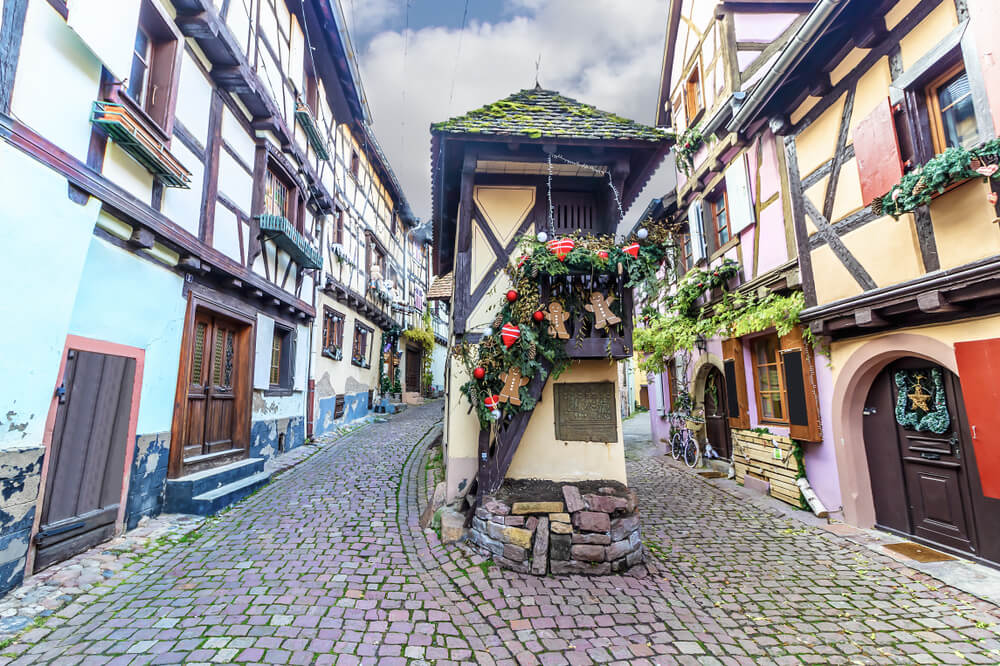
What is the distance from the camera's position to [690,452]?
893 centimetres

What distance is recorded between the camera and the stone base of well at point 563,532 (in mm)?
3975

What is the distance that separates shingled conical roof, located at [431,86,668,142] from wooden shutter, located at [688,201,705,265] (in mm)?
4113

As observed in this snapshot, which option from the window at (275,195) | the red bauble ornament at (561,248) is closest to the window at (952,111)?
the red bauble ornament at (561,248)

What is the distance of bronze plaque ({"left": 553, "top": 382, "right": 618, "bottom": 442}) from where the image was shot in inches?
189

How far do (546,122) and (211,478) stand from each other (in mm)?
5722

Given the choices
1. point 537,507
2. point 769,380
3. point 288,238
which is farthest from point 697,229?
point 288,238

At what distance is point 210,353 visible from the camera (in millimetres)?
6043

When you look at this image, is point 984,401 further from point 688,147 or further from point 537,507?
point 688,147

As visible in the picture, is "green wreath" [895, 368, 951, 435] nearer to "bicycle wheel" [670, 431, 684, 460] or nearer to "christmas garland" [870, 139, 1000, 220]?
"christmas garland" [870, 139, 1000, 220]

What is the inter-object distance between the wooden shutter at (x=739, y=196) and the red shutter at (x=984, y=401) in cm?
367

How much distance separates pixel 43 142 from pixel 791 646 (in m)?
6.39

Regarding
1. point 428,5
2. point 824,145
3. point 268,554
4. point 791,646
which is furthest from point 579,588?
point 428,5

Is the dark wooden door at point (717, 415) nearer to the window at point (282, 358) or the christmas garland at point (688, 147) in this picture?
the christmas garland at point (688, 147)

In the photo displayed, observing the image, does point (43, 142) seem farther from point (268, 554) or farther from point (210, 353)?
point (268, 554)
